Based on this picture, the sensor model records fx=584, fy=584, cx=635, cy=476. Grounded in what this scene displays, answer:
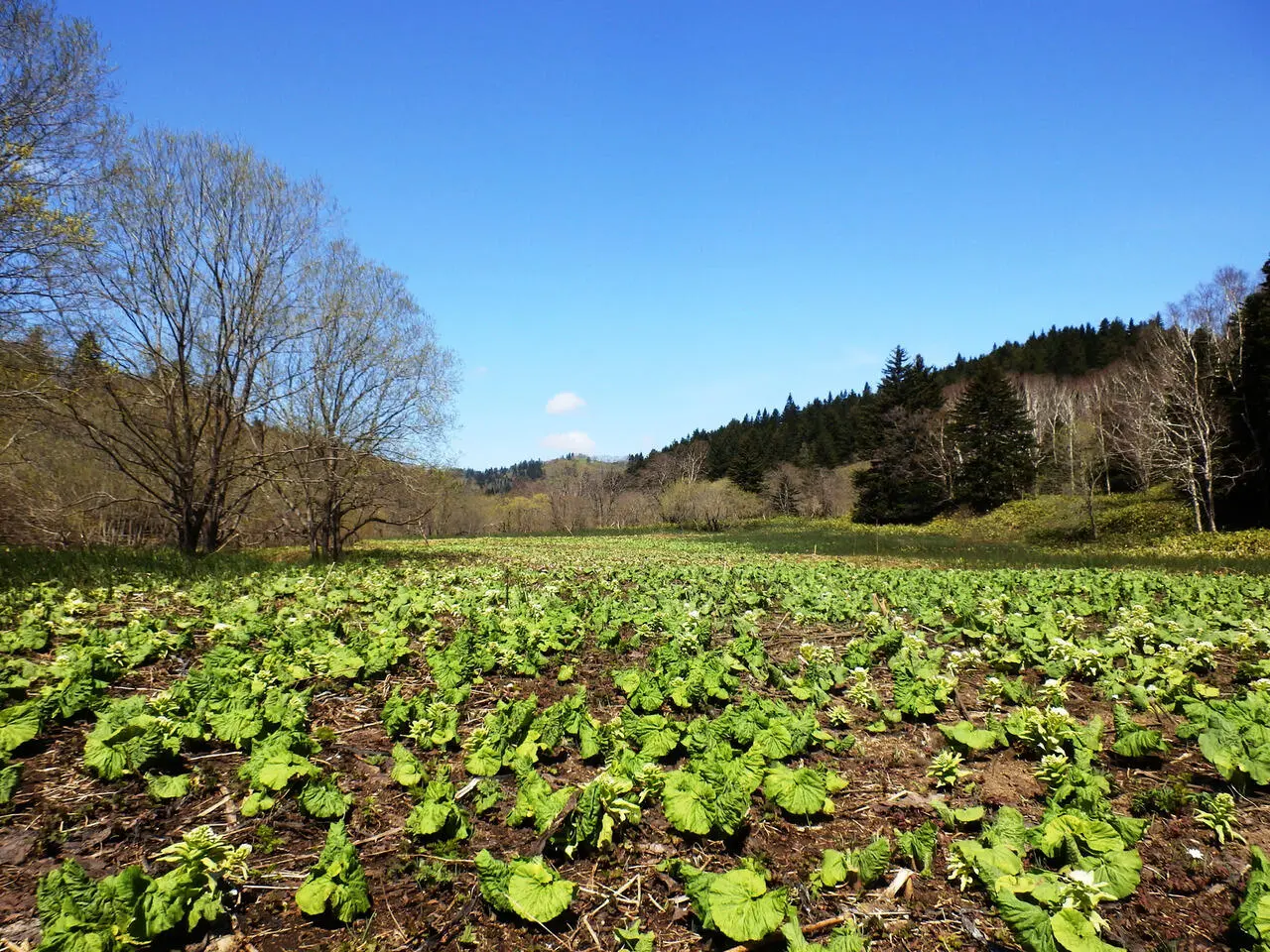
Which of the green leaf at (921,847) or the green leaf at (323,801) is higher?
the green leaf at (323,801)

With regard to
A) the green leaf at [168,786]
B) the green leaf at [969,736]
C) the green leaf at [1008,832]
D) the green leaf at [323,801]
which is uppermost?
the green leaf at [168,786]

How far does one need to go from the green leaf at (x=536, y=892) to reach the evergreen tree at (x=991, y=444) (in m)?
59.7

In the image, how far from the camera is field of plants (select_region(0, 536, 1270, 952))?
2547mm

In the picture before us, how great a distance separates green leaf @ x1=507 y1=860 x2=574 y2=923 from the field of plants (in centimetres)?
1

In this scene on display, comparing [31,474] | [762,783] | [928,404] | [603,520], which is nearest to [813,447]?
[928,404]

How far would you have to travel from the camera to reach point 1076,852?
2730 mm

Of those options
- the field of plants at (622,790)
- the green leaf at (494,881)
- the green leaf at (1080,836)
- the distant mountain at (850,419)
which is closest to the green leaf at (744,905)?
the field of plants at (622,790)

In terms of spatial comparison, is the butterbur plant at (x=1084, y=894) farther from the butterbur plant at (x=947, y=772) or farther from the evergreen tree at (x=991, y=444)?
the evergreen tree at (x=991, y=444)

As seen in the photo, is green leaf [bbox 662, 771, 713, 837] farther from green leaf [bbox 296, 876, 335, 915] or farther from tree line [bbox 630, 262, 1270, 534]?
tree line [bbox 630, 262, 1270, 534]

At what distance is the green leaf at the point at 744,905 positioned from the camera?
2369 millimetres

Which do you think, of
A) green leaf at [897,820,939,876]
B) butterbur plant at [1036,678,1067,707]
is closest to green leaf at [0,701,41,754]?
green leaf at [897,820,939,876]

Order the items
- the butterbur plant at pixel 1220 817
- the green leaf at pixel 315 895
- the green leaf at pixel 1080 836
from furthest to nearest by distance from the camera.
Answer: the butterbur plant at pixel 1220 817 < the green leaf at pixel 1080 836 < the green leaf at pixel 315 895

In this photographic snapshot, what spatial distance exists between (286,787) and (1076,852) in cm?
424

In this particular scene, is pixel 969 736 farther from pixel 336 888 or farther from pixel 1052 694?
pixel 336 888
